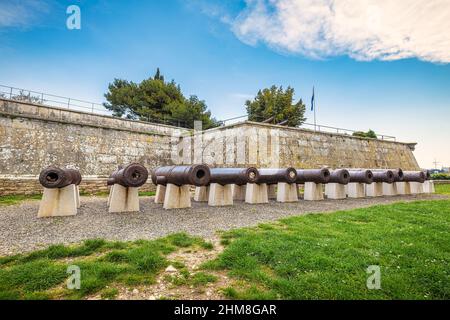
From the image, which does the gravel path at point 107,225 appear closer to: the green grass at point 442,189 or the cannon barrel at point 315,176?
the cannon barrel at point 315,176

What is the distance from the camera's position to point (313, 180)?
11.3 m

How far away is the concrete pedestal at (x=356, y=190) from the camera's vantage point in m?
12.8

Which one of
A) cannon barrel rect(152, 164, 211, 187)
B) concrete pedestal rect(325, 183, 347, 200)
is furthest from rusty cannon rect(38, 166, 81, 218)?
concrete pedestal rect(325, 183, 347, 200)

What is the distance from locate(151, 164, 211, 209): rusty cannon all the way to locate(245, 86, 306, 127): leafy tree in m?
22.6

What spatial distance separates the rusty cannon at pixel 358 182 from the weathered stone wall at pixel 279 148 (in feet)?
14.7

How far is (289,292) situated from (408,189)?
52.9ft

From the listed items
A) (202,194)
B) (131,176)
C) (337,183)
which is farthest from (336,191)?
(131,176)

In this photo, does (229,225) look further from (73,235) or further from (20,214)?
(20,214)

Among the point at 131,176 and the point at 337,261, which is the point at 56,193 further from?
the point at 337,261

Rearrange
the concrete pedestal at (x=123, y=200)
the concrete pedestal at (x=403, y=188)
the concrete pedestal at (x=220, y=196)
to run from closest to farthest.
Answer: the concrete pedestal at (x=123, y=200)
the concrete pedestal at (x=220, y=196)
the concrete pedestal at (x=403, y=188)

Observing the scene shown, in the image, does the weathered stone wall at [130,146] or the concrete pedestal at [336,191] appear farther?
the weathered stone wall at [130,146]

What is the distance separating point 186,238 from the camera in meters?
4.57

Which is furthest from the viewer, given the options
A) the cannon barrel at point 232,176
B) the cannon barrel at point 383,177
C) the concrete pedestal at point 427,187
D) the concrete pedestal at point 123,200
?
the concrete pedestal at point 427,187

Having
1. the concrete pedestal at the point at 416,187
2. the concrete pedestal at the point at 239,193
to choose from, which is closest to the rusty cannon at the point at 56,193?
the concrete pedestal at the point at 239,193
